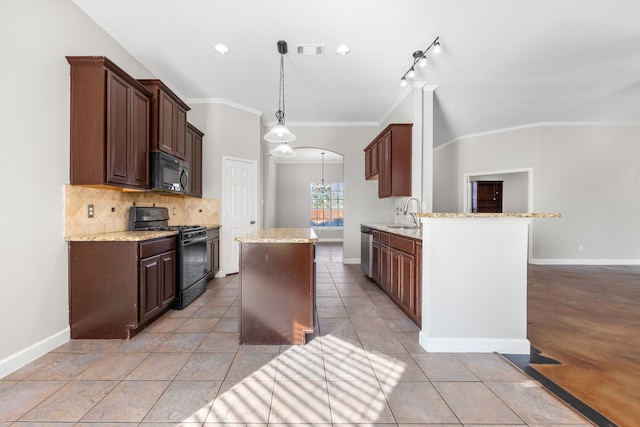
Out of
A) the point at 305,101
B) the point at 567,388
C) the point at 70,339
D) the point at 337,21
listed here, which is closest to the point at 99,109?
the point at 70,339

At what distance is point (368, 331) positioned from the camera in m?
2.53

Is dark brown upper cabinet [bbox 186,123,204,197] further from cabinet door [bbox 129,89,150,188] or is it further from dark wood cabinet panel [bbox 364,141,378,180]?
Answer: dark wood cabinet panel [bbox 364,141,378,180]

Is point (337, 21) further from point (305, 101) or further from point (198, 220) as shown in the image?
point (198, 220)

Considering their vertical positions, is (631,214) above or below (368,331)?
above

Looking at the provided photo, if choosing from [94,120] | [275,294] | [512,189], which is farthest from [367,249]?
[512,189]

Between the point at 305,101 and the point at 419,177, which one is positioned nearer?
the point at 419,177

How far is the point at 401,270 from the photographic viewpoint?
2912 millimetres

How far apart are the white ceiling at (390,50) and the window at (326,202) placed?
4594 mm

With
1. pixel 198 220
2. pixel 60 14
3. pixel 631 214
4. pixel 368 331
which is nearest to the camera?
pixel 60 14

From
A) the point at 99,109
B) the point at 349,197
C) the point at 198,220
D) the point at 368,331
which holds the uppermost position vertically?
the point at 99,109

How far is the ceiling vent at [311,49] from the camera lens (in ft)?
9.97

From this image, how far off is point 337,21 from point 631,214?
6966 millimetres

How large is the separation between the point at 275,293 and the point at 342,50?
9.20ft

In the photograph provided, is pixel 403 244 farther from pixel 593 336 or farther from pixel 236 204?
pixel 236 204
